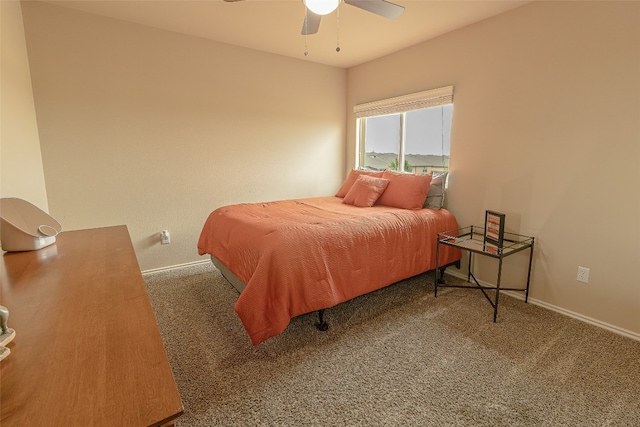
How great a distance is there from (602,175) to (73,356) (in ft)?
9.97

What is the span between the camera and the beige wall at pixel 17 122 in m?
1.86

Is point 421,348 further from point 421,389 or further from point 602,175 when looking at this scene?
point 602,175

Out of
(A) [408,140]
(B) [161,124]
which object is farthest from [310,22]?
(A) [408,140]

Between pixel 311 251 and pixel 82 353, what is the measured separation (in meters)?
1.43

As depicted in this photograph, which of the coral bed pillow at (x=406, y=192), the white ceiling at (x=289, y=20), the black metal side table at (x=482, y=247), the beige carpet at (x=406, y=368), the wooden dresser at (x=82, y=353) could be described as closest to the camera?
the wooden dresser at (x=82, y=353)

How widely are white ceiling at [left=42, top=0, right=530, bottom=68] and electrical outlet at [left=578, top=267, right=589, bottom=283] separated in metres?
2.16

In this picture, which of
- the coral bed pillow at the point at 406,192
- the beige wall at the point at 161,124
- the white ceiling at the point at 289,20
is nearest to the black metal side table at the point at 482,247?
the coral bed pillow at the point at 406,192

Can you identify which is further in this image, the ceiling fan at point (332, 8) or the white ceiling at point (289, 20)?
the white ceiling at point (289, 20)

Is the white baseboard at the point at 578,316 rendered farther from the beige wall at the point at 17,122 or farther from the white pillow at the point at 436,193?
the beige wall at the point at 17,122

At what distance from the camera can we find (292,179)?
4.09 metres

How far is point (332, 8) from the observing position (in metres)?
1.88

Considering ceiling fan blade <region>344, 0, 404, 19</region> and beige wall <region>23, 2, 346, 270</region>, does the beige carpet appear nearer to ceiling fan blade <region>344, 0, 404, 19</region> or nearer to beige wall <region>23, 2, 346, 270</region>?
beige wall <region>23, 2, 346, 270</region>

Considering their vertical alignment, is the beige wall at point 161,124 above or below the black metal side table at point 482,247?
above

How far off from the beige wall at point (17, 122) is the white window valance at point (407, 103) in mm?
3360
